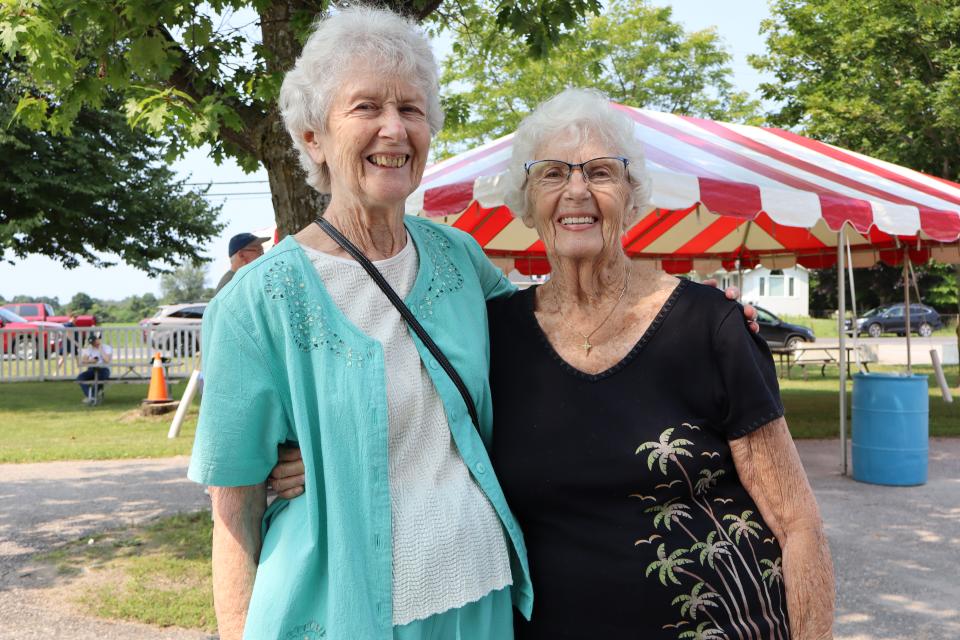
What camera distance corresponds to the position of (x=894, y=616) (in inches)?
180

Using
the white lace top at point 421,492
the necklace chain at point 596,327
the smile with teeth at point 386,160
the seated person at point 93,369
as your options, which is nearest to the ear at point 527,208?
the necklace chain at point 596,327

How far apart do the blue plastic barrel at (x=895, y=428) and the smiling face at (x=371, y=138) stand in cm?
723

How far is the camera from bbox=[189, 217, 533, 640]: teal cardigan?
1570 mm

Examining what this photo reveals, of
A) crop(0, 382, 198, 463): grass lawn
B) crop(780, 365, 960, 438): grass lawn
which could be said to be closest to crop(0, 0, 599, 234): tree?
crop(0, 382, 198, 463): grass lawn

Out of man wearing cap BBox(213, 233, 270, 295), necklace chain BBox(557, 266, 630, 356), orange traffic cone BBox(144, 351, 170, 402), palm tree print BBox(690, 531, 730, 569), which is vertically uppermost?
man wearing cap BBox(213, 233, 270, 295)

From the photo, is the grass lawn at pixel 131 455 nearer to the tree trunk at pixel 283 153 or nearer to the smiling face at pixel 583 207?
the tree trunk at pixel 283 153

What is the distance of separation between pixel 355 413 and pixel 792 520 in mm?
1076

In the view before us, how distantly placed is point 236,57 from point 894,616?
5078 millimetres

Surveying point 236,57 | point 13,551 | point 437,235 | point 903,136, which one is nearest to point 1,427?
point 13,551

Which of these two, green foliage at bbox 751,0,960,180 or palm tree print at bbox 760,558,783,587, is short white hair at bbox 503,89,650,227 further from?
green foliage at bbox 751,0,960,180

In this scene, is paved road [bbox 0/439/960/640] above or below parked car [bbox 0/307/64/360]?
below

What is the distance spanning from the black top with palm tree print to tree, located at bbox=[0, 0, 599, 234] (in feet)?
8.74

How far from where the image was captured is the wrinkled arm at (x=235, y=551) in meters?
1.66

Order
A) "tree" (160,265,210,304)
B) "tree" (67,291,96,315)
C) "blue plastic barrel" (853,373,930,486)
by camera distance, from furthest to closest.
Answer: "tree" (160,265,210,304), "tree" (67,291,96,315), "blue plastic barrel" (853,373,930,486)
